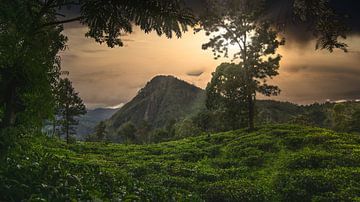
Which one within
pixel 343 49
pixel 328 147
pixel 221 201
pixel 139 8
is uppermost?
pixel 139 8

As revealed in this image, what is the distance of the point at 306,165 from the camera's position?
28.2m

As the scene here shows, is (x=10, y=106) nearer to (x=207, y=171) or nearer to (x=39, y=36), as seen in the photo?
(x=39, y=36)

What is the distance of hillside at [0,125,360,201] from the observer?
40.9 feet

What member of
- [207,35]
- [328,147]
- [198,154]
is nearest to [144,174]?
[198,154]

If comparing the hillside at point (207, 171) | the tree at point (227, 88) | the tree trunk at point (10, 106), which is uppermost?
the tree at point (227, 88)

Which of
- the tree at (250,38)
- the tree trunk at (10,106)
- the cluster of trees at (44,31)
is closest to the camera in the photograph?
the cluster of trees at (44,31)

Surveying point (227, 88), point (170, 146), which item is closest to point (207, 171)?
point (170, 146)

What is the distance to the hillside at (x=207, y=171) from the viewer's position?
491 inches

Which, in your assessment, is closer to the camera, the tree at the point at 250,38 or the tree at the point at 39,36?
the tree at the point at 39,36

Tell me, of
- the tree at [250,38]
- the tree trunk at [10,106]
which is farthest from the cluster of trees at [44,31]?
the tree at [250,38]

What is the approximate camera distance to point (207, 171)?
29375 mm

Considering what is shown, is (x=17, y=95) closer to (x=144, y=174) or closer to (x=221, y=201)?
(x=221, y=201)

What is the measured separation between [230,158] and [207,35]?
18262 millimetres

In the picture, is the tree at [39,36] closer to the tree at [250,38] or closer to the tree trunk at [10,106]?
the tree trunk at [10,106]
